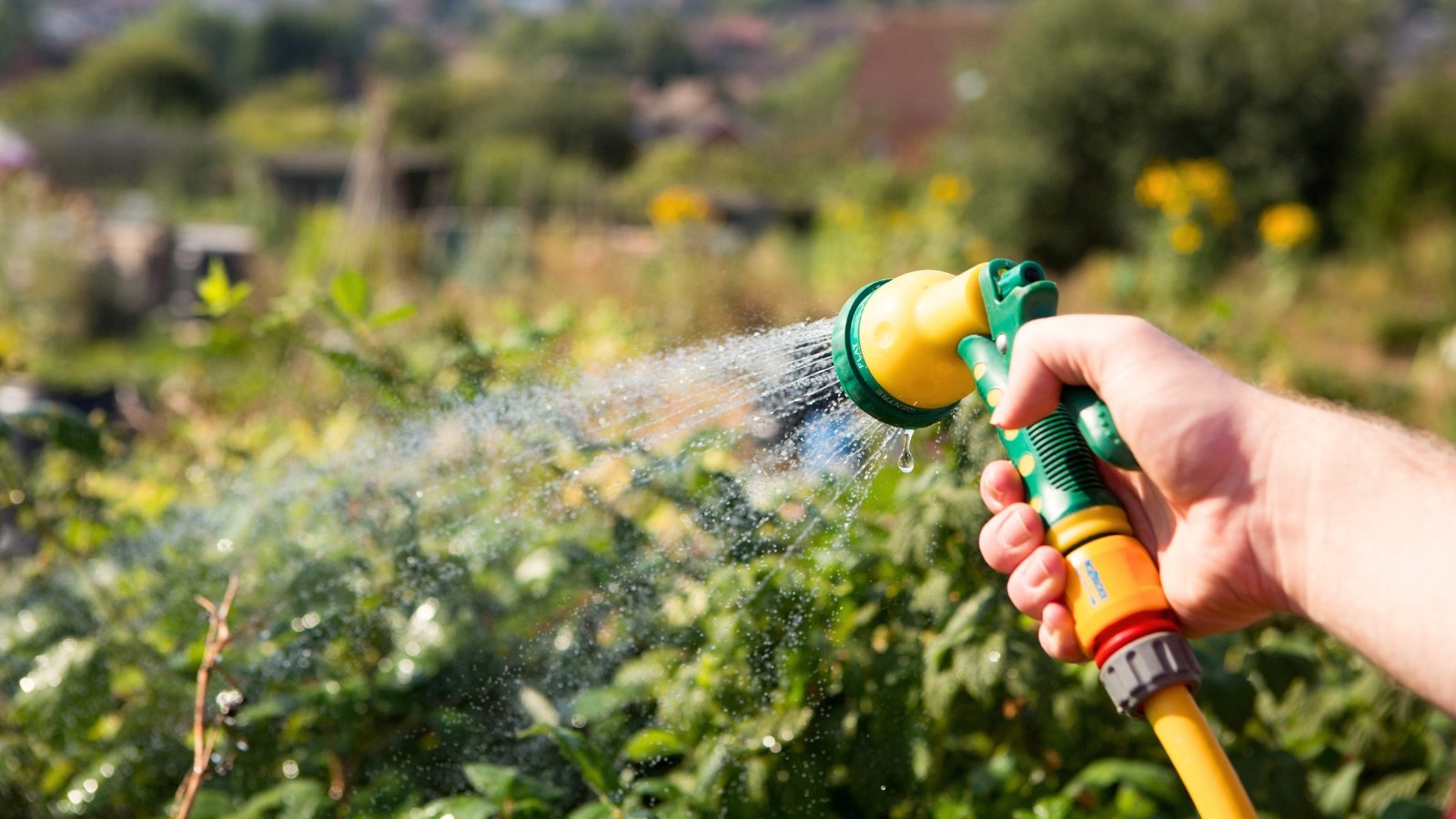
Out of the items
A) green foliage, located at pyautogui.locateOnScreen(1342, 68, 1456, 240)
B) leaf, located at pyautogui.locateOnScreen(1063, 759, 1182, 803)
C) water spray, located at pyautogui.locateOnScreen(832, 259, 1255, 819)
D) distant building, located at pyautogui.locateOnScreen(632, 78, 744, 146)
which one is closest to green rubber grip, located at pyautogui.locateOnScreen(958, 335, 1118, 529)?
water spray, located at pyautogui.locateOnScreen(832, 259, 1255, 819)

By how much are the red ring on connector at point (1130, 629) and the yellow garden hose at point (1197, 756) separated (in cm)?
4

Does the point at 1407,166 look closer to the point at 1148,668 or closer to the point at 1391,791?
the point at 1391,791

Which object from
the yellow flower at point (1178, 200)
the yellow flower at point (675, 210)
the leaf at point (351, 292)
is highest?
the leaf at point (351, 292)

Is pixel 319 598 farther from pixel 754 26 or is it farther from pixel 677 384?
pixel 754 26

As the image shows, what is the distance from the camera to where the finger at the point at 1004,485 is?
1069 mm

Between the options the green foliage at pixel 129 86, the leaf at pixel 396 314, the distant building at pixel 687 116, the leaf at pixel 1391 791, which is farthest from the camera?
the distant building at pixel 687 116

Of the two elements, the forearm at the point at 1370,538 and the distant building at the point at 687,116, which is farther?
the distant building at the point at 687,116

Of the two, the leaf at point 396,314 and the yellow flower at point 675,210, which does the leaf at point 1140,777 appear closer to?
the leaf at point 396,314

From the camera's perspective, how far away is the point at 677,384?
1420mm

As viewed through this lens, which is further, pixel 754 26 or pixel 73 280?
pixel 754 26

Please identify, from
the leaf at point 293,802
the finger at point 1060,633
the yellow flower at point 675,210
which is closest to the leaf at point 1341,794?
the finger at point 1060,633

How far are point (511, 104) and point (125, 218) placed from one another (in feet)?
75.3

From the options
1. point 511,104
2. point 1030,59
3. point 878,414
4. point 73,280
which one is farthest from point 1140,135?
point 511,104

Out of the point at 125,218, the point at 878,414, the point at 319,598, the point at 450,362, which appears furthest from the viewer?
the point at 125,218
